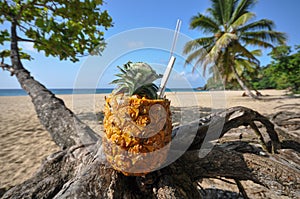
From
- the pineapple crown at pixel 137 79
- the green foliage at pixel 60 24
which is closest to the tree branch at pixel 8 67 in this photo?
the green foliage at pixel 60 24

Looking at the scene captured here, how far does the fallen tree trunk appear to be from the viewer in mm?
871

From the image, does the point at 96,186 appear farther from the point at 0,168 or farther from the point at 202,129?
the point at 0,168

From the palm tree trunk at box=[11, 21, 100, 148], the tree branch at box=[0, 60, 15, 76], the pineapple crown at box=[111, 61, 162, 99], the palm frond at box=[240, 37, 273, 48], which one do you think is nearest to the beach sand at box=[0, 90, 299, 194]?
the palm tree trunk at box=[11, 21, 100, 148]

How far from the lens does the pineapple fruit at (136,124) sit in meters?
0.88

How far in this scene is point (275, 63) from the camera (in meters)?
16.8

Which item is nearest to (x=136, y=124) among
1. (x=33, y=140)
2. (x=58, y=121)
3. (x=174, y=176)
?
(x=174, y=176)

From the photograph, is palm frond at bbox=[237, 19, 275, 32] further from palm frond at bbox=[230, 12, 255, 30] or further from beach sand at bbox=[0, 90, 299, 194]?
beach sand at bbox=[0, 90, 299, 194]

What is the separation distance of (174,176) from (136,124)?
41cm

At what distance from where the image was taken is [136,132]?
0.89 metres

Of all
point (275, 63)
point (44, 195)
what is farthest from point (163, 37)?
point (275, 63)

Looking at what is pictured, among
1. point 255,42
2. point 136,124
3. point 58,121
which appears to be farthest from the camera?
point 255,42

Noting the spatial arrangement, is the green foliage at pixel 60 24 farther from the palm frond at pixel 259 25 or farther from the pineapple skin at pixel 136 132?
the palm frond at pixel 259 25

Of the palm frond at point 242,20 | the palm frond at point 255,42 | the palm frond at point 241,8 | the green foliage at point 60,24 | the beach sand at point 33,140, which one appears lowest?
the beach sand at point 33,140

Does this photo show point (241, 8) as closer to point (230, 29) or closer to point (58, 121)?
point (230, 29)
